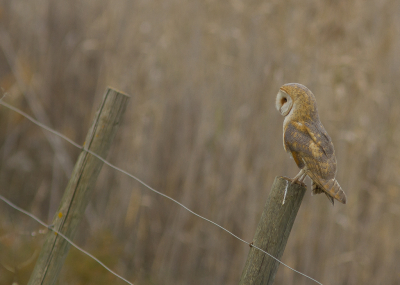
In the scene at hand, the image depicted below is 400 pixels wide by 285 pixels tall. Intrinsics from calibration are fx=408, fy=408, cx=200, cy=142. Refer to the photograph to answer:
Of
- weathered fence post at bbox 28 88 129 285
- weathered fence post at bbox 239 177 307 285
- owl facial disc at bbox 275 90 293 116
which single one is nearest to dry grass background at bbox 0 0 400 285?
weathered fence post at bbox 28 88 129 285

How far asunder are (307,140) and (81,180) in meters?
0.84

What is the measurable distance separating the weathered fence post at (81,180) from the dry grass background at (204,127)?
112 centimetres

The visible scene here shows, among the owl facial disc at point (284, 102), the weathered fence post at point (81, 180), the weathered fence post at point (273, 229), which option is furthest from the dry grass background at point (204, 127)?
the weathered fence post at point (273, 229)

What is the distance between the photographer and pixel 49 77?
346cm

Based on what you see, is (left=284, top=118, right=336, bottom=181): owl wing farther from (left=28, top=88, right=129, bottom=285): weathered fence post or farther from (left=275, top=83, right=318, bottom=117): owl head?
(left=28, top=88, right=129, bottom=285): weathered fence post

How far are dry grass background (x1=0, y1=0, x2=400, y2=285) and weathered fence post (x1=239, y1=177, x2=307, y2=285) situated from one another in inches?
59.2

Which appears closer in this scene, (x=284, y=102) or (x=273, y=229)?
(x=273, y=229)

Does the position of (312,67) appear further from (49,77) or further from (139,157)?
(49,77)

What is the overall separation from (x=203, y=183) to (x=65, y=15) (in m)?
1.93

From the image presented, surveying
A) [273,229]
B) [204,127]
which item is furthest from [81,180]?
[204,127]

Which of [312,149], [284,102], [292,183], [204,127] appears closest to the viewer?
[292,183]

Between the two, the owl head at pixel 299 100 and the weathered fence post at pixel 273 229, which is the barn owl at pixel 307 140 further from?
the weathered fence post at pixel 273 229

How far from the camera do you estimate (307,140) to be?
1364 millimetres

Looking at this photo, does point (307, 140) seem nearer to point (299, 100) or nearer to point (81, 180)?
point (299, 100)
